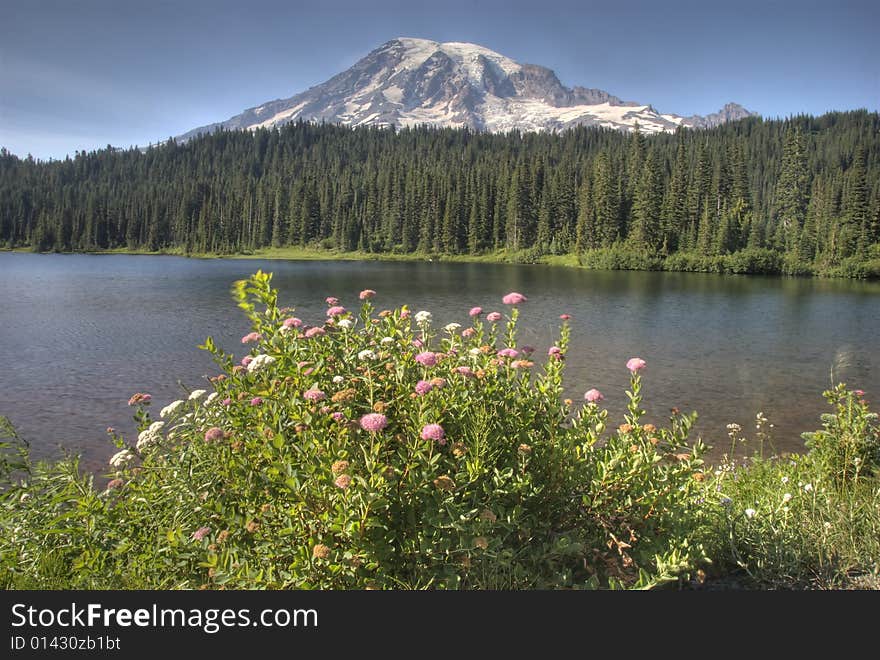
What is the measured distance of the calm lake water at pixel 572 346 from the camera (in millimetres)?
16531

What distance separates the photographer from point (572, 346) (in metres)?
26.3

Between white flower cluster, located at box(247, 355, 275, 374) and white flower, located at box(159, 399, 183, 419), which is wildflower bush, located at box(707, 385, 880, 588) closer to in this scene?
white flower cluster, located at box(247, 355, 275, 374)

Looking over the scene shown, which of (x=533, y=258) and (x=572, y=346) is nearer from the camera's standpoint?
(x=572, y=346)

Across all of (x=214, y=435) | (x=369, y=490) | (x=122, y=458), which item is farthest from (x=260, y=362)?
(x=122, y=458)

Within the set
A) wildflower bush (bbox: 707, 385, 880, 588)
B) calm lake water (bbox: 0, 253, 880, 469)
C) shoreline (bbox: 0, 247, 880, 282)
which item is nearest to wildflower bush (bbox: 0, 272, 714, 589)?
wildflower bush (bbox: 707, 385, 880, 588)

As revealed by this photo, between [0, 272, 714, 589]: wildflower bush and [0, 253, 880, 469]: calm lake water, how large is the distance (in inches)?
363

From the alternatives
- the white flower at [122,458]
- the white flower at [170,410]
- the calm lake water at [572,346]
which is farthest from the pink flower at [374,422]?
the calm lake water at [572,346]

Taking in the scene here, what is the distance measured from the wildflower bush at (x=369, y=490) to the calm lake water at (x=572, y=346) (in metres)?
9.23

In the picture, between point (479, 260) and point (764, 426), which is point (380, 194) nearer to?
point (479, 260)

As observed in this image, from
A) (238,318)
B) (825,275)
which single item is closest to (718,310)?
(238,318)

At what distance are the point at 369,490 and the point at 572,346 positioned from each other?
24.0 metres

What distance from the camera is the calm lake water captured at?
1653 centimetres

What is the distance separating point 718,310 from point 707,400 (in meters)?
28.3

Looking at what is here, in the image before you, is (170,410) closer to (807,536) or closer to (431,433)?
(431,433)
